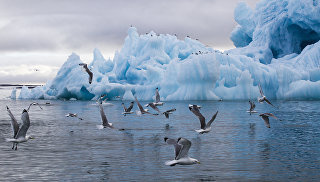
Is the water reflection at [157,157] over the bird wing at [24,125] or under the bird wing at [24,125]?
under

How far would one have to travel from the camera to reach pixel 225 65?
64.9 metres

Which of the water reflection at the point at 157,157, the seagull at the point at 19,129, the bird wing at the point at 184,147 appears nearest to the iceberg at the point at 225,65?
the water reflection at the point at 157,157

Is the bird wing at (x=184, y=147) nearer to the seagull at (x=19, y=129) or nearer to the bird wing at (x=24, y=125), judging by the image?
the bird wing at (x=24, y=125)

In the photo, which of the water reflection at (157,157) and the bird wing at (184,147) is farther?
the water reflection at (157,157)

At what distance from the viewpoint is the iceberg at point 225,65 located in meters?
62.2

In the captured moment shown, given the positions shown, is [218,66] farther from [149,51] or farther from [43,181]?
[43,181]

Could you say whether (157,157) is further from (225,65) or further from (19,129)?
(225,65)

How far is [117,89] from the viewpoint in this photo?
7112 cm

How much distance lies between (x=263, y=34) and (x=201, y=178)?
64.5 m

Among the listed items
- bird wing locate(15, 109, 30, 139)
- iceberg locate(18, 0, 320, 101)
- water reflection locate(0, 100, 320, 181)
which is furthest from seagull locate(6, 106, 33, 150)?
iceberg locate(18, 0, 320, 101)

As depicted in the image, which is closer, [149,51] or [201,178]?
[201,178]

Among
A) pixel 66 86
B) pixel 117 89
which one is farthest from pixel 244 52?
pixel 66 86

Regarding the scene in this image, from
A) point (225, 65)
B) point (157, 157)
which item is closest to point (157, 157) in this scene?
point (157, 157)

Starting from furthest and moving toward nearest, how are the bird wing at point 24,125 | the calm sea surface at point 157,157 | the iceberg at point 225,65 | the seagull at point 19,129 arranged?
the iceberg at point 225,65 → the calm sea surface at point 157,157 → the seagull at point 19,129 → the bird wing at point 24,125
